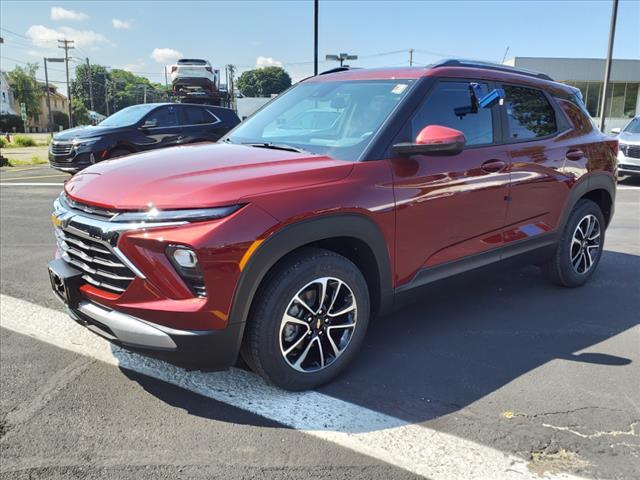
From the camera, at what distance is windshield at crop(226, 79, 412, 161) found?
10.7 feet

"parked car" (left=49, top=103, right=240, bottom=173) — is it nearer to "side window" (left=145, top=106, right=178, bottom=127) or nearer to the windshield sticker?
"side window" (left=145, top=106, right=178, bottom=127)

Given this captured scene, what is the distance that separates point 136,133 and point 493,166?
9.29m

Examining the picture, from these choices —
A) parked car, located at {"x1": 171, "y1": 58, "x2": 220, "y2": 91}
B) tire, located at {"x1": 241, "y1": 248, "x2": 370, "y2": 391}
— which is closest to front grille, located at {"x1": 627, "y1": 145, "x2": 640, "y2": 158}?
tire, located at {"x1": 241, "y1": 248, "x2": 370, "y2": 391}

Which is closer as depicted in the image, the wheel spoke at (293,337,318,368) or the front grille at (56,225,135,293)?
the front grille at (56,225,135,293)

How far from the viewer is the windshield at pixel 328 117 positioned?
10.7ft

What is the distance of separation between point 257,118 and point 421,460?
9.17 feet

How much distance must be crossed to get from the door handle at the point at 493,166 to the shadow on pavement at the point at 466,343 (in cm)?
75

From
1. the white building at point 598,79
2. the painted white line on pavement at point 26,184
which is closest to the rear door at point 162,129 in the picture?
the painted white line on pavement at point 26,184

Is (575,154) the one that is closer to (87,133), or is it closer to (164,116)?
(164,116)

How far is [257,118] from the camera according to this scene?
4.16 m

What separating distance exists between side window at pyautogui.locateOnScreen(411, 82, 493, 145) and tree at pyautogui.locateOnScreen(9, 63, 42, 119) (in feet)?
344

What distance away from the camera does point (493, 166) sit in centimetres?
368

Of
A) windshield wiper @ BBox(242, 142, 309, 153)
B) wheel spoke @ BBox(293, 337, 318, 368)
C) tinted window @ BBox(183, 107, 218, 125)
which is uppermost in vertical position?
tinted window @ BBox(183, 107, 218, 125)

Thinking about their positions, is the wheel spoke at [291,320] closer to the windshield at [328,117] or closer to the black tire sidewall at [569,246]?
the windshield at [328,117]
